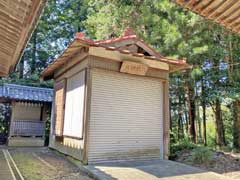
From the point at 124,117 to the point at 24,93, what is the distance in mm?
7137

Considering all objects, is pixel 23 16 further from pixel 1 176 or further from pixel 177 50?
pixel 177 50

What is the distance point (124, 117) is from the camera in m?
7.67

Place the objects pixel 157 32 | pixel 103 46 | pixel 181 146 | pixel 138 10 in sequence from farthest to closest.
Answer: pixel 138 10
pixel 157 32
pixel 181 146
pixel 103 46

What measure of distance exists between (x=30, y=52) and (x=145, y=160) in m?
16.0

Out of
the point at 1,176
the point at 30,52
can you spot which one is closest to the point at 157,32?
the point at 1,176

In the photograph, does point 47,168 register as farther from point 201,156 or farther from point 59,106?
point 201,156

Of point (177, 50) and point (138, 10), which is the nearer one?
point (177, 50)

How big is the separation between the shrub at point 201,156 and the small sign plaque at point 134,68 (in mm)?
3118

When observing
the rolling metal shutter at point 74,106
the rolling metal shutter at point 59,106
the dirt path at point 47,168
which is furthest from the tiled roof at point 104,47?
the dirt path at point 47,168

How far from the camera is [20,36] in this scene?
9.69 ft

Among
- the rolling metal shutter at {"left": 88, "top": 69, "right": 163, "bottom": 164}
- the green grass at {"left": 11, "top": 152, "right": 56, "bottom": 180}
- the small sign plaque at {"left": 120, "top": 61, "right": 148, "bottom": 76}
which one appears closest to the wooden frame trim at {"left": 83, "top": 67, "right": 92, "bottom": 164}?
the rolling metal shutter at {"left": 88, "top": 69, "right": 163, "bottom": 164}

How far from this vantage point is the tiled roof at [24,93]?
1201cm

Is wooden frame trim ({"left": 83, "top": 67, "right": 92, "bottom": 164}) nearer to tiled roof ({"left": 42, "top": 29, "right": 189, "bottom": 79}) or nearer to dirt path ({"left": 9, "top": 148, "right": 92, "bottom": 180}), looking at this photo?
dirt path ({"left": 9, "top": 148, "right": 92, "bottom": 180})

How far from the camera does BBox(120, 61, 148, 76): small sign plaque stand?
7.66 meters
